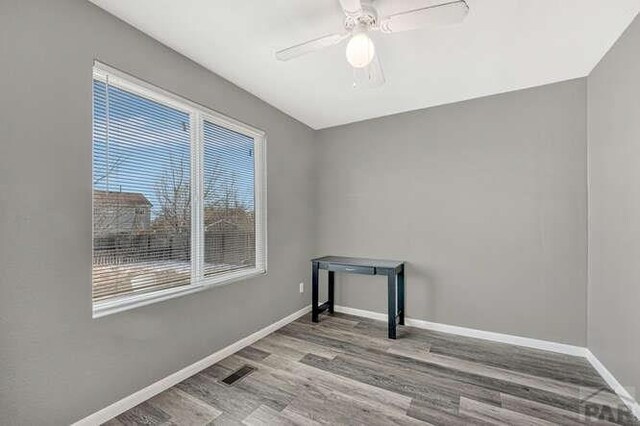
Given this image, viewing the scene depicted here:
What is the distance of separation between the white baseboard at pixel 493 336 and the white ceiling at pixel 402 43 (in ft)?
7.94

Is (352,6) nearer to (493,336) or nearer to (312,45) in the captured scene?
(312,45)

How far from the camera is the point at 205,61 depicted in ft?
7.51

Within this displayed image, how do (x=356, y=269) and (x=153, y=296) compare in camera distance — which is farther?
(x=356, y=269)

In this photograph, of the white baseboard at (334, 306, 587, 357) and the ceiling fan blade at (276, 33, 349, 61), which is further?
the white baseboard at (334, 306, 587, 357)

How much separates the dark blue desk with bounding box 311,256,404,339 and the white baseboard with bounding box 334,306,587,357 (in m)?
0.23

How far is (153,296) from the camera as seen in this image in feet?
6.66

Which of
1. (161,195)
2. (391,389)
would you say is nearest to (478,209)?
(391,389)

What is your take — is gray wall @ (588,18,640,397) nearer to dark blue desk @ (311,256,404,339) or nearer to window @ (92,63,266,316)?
dark blue desk @ (311,256,404,339)

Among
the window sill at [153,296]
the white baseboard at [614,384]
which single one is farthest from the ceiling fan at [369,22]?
the white baseboard at [614,384]

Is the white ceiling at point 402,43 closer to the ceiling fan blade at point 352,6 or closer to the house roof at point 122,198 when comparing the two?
the ceiling fan blade at point 352,6

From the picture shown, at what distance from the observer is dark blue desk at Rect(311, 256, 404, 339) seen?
9.50ft

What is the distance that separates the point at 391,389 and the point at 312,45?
242cm

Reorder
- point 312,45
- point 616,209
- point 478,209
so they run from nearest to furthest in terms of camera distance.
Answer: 1. point 312,45
2. point 616,209
3. point 478,209

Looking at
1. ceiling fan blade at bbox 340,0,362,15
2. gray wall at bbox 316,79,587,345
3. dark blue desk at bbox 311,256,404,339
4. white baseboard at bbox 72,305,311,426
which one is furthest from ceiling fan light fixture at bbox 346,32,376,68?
white baseboard at bbox 72,305,311,426
